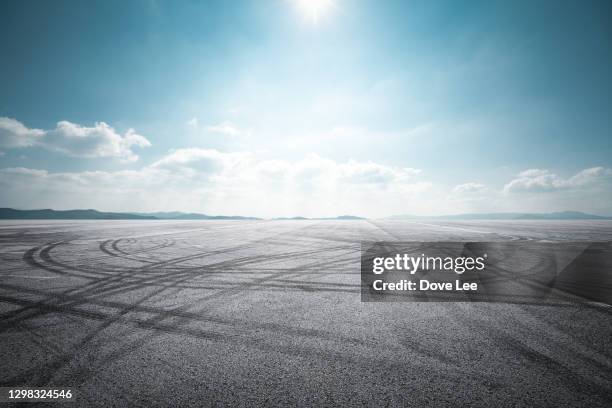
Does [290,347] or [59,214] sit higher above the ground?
[59,214]

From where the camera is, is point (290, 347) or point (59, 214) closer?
point (290, 347)

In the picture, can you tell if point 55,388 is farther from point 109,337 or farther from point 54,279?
point 54,279

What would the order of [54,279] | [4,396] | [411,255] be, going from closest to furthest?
[4,396] < [54,279] < [411,255]

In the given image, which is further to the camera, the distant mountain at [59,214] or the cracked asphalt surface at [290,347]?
the distant mountain at [59,214]

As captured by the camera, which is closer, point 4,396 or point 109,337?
point 4,396

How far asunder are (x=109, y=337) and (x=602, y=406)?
561cm

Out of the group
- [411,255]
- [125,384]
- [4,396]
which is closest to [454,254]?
[411,255]

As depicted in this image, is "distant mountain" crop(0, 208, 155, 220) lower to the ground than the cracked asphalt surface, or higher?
higher

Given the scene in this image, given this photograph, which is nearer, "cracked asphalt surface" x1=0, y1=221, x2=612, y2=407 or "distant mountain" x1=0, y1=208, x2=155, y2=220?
"cracked asphalt surface" x1=0, y1=221, x2=612, y2=407

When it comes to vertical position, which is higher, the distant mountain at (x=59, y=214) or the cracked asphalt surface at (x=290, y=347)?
the distant mountain at (x=59, y=214)

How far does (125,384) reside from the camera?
2549 millimetres

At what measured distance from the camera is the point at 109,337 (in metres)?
3.54

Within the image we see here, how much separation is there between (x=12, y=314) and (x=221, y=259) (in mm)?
5461

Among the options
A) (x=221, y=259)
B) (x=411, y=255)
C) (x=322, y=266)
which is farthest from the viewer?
(x=411, y=255)
